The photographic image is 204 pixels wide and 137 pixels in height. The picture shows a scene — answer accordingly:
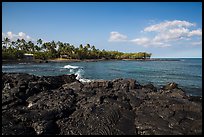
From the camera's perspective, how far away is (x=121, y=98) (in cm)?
1630

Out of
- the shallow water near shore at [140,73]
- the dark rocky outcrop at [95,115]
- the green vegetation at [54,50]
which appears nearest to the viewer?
the dark rocky outcrop at [95,115]

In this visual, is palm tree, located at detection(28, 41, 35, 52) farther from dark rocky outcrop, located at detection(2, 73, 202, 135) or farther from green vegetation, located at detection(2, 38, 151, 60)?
dark rocky outcrop, located at detection(2, 73, 202, 135)

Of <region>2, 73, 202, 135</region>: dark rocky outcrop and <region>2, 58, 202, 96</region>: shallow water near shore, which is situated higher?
<region>2, 73, 202, 135</region>: dark rocky outcrop

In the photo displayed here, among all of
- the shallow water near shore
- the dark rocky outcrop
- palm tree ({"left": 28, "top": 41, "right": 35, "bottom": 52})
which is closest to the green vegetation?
palm tree ({"left": 28, "top": 41, "right": 35, "bottom": 52})

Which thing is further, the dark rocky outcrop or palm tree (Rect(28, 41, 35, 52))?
palm tree (Rect(28, 41, 35, 52))

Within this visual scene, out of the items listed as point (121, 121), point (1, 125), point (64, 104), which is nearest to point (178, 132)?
point (121, 121)

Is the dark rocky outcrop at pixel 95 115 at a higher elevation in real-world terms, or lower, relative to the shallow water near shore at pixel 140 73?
higher

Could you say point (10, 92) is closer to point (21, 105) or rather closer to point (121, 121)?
point (21, 105)

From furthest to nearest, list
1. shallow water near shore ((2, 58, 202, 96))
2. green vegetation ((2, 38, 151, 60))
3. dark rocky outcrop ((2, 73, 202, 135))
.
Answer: green vegetation ((2, 38, 151, 60)), shallow water near shore ((2, 58, 202, 96)), dark rocky outcrop ((2, 73, 202, 135))

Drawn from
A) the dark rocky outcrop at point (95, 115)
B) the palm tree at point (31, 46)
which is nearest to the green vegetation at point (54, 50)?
the palm tree at point (31, 46)

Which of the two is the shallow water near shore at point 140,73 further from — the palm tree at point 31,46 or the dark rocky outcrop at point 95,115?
the palm tree at point 31,46

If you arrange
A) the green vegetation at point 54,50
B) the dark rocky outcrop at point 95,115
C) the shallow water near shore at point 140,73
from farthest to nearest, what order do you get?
Answer: 1. the green vegetation at point 54,50
2. the shallow water near shore at point 140,73
3. the dark rocky outcrop at point 95,115

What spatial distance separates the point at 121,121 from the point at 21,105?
7.48 m

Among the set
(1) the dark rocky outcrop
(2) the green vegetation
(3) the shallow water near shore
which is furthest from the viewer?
(2) the green vegetation
